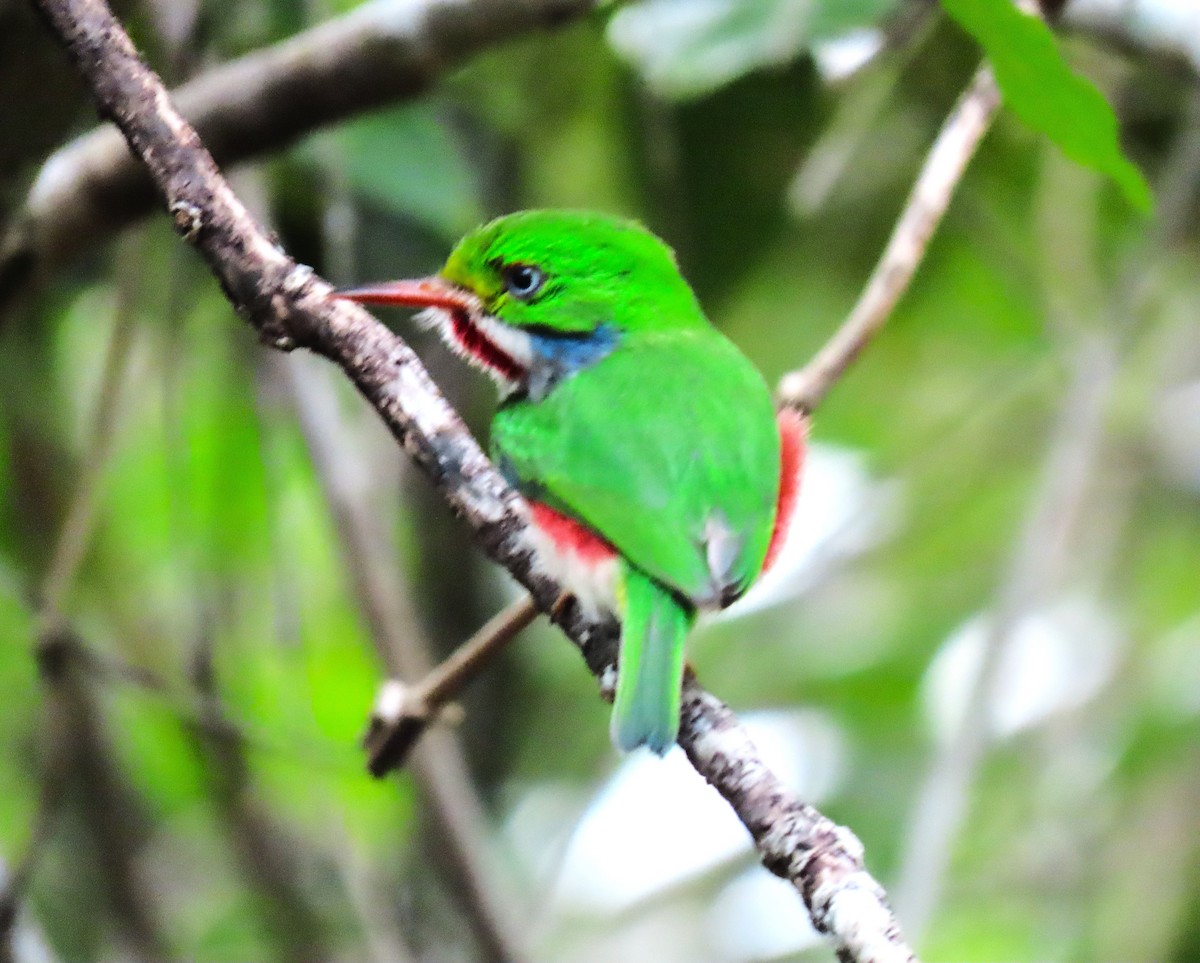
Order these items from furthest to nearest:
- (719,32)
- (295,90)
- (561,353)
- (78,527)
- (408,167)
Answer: (408,167) < (719,32) < (78,527) < (561,353) < (295,90)

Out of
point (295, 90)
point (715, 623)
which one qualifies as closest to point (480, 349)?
point (295, 90)

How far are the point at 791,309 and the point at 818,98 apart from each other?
616 mm

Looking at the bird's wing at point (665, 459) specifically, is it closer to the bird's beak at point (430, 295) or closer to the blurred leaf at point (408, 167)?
the bird's beak at point (430, 295)

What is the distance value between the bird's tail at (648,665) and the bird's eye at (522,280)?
538 mm

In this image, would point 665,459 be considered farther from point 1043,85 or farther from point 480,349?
point 1043,85

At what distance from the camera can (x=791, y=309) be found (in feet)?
12.6

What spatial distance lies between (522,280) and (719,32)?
3.14 feet

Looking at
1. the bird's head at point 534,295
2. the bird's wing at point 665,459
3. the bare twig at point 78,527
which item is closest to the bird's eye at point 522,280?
the bird's head at point 534,295

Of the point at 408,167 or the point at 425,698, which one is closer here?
the point at 425,698

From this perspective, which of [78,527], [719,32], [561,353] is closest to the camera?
[561,353]

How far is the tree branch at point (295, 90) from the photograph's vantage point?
89.0 inches

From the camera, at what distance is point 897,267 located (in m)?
2.38

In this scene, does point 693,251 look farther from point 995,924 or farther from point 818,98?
point 995,924

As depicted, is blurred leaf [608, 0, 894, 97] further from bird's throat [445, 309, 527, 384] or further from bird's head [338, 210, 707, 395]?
bird's throat [445, 309, 527, 384]
